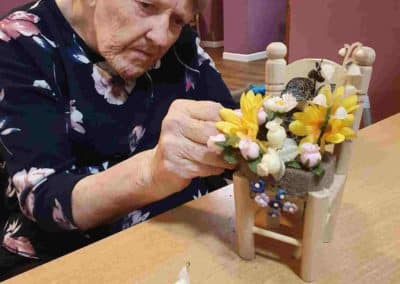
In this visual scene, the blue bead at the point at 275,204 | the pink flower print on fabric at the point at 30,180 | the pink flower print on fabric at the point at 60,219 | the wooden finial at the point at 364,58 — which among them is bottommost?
the pink flower print on fabric at the point at 60,219

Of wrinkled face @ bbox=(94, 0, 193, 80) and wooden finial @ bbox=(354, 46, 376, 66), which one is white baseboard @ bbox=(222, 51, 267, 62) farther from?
wooden finial @ bbox=(354, 46, 376, 66)

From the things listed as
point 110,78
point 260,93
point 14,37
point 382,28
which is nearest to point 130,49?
point 110,78

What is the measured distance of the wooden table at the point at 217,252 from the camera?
604 mm

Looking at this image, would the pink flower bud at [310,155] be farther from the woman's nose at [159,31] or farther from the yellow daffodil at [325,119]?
the woman's nose at [159,31]

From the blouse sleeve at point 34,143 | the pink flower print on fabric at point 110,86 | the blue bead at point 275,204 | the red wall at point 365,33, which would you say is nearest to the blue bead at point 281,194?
the blue bead at point 275,204

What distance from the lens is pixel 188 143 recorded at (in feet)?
2.04

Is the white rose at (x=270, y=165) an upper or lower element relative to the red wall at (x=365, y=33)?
upper

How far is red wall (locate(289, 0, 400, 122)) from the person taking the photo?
164 centimetres

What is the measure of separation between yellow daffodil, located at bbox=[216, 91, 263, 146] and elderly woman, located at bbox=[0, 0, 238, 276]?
0.05m

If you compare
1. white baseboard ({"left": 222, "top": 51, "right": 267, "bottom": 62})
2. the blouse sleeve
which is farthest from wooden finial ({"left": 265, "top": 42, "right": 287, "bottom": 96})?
white baseboard ({"left": 222, "top": 51, "right": 267, "bottom": 62})

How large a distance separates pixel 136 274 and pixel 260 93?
273mm

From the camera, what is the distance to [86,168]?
0.91 m

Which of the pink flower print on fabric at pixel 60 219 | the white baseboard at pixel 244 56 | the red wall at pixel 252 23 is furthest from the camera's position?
the white baseboard at pixel 244 56

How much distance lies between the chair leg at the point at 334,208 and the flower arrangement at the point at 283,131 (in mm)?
84
